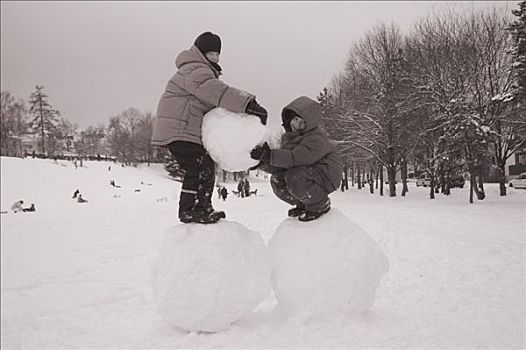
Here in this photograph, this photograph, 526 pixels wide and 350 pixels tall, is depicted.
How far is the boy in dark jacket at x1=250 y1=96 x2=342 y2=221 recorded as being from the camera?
360cm

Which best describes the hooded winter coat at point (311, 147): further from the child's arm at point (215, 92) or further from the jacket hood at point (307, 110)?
the child's arm at point (215, 92)

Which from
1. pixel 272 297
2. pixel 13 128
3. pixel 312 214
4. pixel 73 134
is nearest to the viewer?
pixel 312 214

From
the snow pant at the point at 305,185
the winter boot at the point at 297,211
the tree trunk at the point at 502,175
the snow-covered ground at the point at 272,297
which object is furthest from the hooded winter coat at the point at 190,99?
the tree trunk at the point at 502,175

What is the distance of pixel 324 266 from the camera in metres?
3.50

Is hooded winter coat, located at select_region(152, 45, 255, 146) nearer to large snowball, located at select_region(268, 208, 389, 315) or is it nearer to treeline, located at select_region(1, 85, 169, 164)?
large snowball, located at select_region(268, 208, 389, 315)

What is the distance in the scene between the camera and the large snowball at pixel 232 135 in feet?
10.8

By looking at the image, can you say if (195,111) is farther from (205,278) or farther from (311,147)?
(205,278)

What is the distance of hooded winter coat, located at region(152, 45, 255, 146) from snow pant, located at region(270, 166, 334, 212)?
0.75 meters

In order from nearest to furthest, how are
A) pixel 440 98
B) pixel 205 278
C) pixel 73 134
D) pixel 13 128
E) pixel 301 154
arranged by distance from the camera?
pixel 205 278 < pixel 301 154 < pixel 440 98 < pixel 13 128 < pixel 73 134

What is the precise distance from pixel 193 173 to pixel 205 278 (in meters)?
0.86

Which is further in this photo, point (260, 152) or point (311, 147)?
point (311, 147)

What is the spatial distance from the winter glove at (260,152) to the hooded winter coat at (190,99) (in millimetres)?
329

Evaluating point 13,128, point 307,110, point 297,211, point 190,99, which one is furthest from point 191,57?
point 13,128

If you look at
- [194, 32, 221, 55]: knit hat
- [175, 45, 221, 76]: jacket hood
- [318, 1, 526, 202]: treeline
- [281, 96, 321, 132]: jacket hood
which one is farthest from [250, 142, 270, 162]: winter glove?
[318, 1, 526, 202]: treeline
